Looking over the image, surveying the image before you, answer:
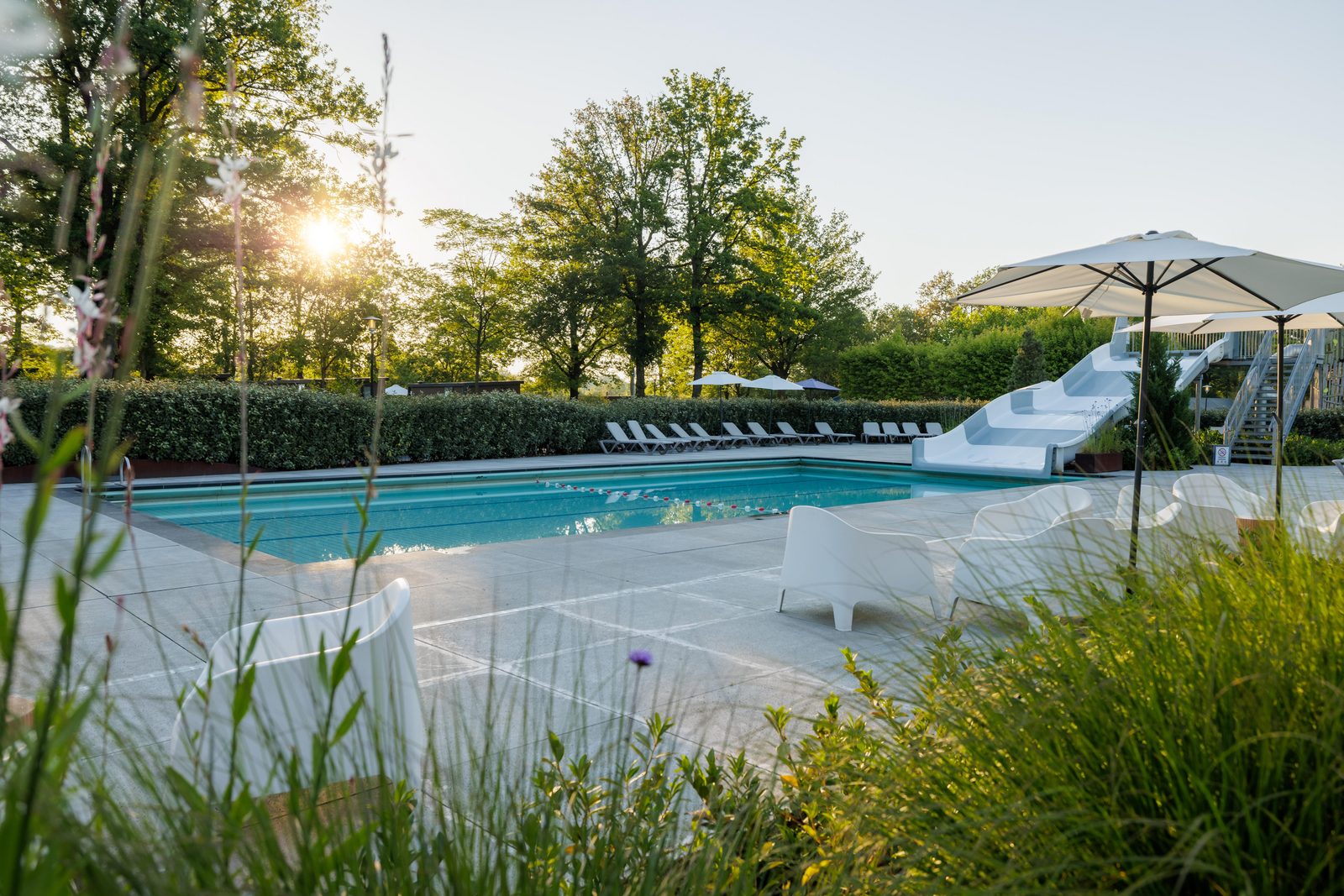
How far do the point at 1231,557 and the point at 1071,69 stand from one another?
12845 millimetres

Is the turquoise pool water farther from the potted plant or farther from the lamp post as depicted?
the lamp post

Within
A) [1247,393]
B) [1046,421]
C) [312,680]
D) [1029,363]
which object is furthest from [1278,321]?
[1029,363]

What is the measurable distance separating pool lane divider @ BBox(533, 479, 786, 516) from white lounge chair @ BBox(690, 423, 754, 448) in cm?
673

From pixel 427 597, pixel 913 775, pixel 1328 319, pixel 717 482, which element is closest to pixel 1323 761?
pixel 913 775

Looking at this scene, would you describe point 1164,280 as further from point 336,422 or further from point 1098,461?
point 336,422

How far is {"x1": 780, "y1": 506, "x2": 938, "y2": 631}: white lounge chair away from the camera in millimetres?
4938

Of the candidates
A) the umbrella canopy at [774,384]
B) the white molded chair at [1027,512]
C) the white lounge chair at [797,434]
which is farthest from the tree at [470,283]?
the white molded chair at [1027,512]

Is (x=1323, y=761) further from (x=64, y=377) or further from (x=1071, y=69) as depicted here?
(x=1071, y=69)

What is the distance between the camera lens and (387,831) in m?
1.12

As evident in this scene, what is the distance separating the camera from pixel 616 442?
19.3 meters

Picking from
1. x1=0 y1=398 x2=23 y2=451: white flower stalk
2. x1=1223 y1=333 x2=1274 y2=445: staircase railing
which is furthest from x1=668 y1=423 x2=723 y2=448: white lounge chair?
x1=0 y1=398 x2=23 y2=451: white flower stalk

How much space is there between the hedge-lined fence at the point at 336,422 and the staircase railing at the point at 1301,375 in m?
12.0

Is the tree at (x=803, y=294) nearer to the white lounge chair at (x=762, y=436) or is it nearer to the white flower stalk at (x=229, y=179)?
the white lounge chair at (x=762, y=436)

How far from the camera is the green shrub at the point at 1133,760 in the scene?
1.20 m
